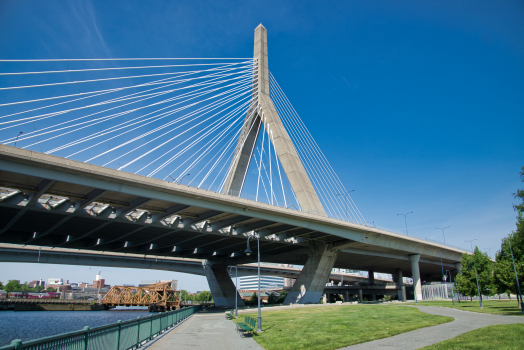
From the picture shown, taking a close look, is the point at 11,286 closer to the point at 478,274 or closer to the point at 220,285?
the point at 220,285

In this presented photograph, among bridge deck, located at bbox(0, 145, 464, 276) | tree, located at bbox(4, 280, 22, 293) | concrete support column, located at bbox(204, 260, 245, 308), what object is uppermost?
bridge deck, located at bbox(0, 145, 464, 276)

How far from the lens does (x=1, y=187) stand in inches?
976

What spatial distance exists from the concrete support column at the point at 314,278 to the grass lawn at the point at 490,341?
37152mm

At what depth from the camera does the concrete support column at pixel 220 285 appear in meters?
65.6

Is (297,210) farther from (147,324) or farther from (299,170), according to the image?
(147,324)

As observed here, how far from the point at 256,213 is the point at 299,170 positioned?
9.20 m

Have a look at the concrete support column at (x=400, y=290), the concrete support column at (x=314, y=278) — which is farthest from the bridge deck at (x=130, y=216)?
the concrete support column at (x=400, y=290)

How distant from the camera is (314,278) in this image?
49969mm

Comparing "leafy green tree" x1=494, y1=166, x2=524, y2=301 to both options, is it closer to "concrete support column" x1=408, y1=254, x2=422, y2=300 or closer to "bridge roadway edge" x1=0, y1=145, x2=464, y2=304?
"bridge roadway edge" x1=0, y1=145, x2=464, y2=304

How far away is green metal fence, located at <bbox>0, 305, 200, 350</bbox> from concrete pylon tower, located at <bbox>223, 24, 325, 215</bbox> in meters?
25.2

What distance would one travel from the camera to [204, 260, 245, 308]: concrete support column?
65562mm

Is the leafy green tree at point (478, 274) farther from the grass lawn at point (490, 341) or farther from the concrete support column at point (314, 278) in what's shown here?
the grass lawn at point (490, 341)

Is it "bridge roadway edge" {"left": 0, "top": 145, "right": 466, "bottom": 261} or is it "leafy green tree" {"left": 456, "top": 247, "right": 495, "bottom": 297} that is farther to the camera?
"leafy green tree" {"left": 456, "top": 247, "right": 495, "bottom": 297}

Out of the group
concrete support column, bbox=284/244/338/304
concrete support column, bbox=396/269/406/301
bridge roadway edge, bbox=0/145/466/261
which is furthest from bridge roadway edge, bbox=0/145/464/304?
concrete support column, bbox=396/269/406/301
